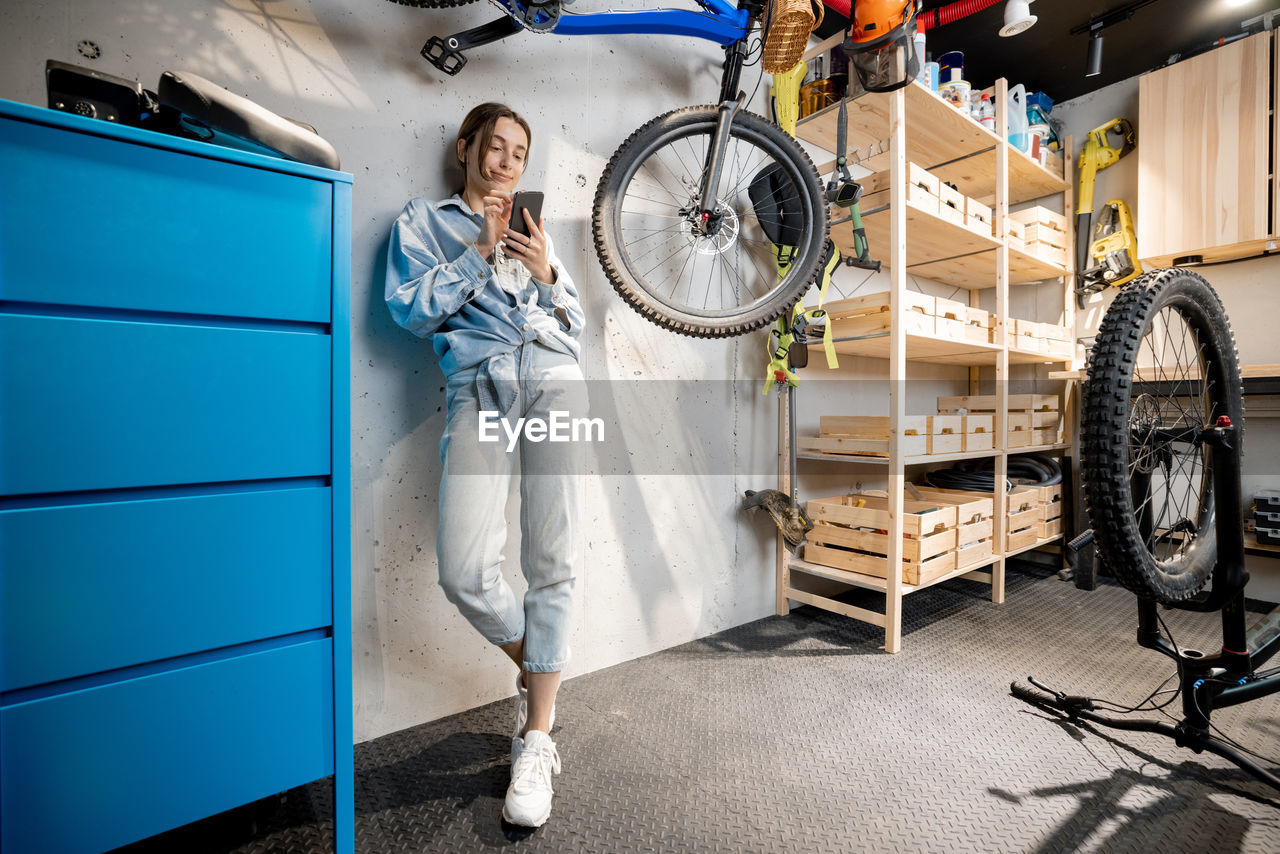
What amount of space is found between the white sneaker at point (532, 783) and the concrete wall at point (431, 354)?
39cm

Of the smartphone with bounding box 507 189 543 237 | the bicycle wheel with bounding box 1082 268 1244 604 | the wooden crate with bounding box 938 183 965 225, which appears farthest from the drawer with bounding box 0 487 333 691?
the wooden crate with bounding box 938 183 965 225

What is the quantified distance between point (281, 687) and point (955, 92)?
2.78 metres

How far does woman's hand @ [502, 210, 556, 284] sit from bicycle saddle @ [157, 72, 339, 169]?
0.36 m

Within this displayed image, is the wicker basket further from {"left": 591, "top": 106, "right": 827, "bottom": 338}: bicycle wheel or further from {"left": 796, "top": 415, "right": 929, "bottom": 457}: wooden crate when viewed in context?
{"left": 796, "top": 415, "right": 929, "bottom": 457}: wooden crate

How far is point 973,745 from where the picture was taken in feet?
4.30

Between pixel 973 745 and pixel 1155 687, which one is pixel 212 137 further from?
pixel 1155 687

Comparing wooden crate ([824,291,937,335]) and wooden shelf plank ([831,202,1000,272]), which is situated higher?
wooden shelf plank ([831,202,1000,272])

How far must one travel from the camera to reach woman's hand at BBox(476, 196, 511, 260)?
1.14 m

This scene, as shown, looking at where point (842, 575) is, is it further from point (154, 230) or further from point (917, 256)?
point (154, 230)

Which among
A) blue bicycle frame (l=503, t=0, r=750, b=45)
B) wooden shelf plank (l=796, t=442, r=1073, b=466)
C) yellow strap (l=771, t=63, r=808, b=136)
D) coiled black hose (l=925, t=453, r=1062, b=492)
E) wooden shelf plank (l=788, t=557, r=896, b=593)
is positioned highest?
yellow strap (l=771, t=63, r=808, b=136)

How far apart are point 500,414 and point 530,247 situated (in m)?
0.36

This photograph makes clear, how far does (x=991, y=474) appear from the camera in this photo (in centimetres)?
264

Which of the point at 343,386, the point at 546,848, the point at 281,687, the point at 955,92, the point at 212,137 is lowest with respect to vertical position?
the point at 546,848

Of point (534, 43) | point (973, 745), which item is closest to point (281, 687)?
point (973, 745)
